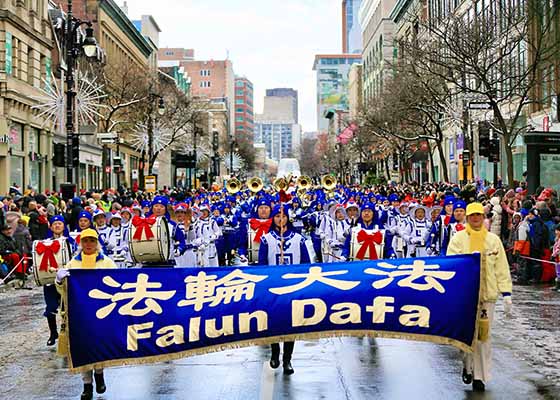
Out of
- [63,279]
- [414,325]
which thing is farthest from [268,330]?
[63,279]

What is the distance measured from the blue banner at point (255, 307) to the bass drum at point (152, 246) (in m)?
4.26

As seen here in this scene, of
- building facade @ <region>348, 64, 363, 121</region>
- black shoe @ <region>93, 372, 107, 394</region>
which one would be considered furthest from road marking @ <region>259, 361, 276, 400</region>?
building facade @ <region>348, 64, 363, 121</region>

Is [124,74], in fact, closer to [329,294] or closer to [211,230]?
[211,230]

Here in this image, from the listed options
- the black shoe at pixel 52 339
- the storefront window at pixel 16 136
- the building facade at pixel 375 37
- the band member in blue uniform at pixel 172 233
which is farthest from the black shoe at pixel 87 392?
the building facade at pixel 375 37

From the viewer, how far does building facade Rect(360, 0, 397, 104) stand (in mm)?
104438

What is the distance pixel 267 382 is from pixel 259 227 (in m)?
3.29

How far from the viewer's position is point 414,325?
8.59 m

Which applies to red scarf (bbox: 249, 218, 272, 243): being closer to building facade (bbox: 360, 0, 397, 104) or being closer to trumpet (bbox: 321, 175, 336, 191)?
trumpet (bbox: 321, 175, 336, 191)

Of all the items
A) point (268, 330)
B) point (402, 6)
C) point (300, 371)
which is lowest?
point (300, 371)

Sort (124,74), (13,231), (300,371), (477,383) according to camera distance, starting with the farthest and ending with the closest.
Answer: (124,74), (13,231), (300,371), (477,383)

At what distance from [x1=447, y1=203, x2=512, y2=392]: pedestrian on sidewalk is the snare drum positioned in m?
4.67

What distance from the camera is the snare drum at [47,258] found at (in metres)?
11.0

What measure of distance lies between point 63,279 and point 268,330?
6.59 ft

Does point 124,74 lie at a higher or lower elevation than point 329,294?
higher
